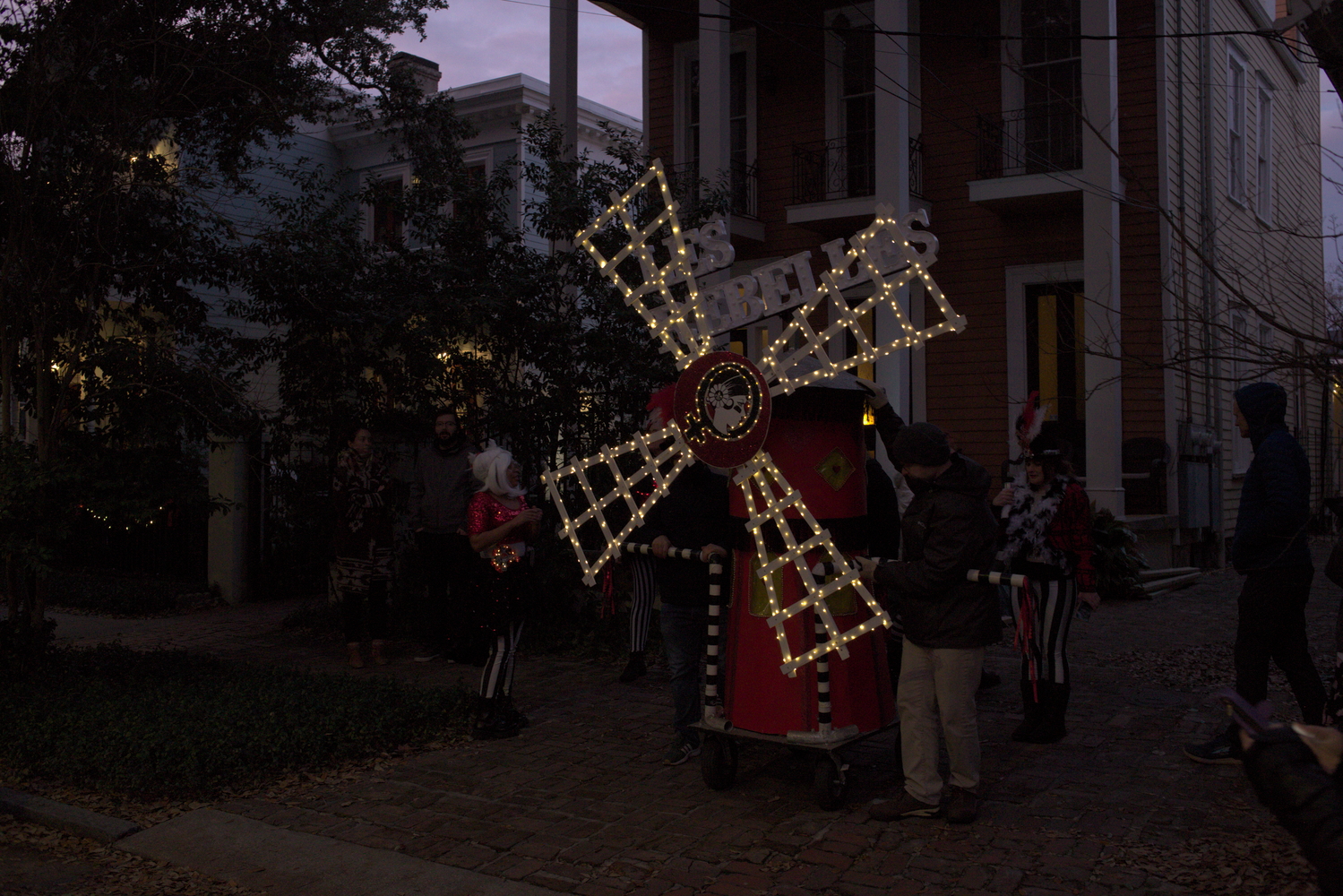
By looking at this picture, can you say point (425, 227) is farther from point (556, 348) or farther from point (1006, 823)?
point (1006, 823)

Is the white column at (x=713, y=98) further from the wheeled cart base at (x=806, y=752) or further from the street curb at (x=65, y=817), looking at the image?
the street curb at (x=65, y=817)

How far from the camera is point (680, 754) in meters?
5.80

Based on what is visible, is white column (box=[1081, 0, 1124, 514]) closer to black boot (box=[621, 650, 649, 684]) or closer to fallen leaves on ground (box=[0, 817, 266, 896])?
black boot (box=[621, 650, 649, 684])

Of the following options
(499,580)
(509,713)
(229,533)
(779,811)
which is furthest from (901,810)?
(229,533)

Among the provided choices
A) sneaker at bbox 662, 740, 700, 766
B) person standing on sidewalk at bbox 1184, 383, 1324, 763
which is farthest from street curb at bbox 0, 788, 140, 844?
person standing on sidewalk at bbox 1184, 383, 1324, 763

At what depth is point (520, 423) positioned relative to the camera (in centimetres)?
921

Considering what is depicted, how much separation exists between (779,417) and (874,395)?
1.80ft

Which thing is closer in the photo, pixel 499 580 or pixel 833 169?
pixel 499 580

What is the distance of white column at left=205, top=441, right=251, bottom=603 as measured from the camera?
12.0 m

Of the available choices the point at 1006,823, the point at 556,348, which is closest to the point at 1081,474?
the point at 556,348

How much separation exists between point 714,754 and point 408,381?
542 cm

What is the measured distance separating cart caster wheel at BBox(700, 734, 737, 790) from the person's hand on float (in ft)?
5.90

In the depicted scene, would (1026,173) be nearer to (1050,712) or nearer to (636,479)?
(1050,712)

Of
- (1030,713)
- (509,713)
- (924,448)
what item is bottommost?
(509,713)
